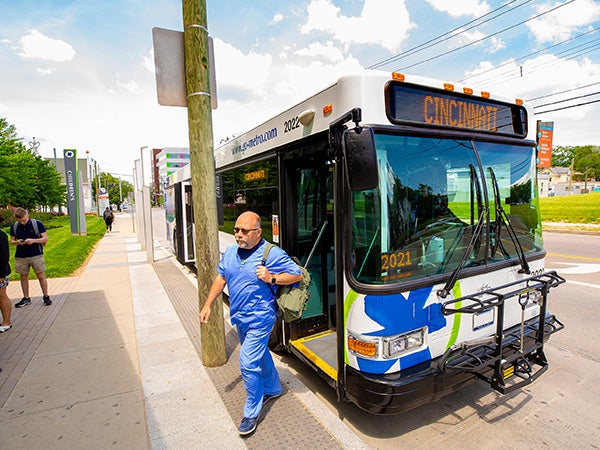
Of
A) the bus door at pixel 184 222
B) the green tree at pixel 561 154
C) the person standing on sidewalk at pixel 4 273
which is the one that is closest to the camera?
the person standing on sidewalk at pixel 4 273

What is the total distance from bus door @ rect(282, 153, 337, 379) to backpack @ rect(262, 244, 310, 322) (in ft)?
2.83

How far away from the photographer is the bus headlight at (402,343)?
261 centimetres

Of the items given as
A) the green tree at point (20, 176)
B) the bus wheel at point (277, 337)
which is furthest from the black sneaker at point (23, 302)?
the green tree at point (20, 176)

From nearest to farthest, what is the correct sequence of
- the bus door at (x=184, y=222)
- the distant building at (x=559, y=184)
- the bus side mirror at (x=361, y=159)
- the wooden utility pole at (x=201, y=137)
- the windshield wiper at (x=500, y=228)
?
the bus side mirror at (x=361, y=159) < the windshield wiper at (x=500, y=228) < the wooden utility pole at (x=201, y=137) < the bus door at (x=184, y=222) < the distant building at (x=559, y=184)

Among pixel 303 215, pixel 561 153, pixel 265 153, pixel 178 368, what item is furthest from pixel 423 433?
pixel 561 153

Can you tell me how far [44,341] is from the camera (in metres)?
4.96

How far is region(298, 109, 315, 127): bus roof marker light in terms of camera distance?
10.6 ft

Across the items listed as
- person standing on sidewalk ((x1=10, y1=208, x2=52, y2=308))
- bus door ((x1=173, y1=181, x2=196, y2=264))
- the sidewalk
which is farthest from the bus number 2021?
bus door ((x1=173, y1=181, x2=196, y2=264))

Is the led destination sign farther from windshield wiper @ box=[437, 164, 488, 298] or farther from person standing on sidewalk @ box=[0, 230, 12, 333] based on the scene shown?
person standing on sidewalk @ box=[0, 230, 12, 333]

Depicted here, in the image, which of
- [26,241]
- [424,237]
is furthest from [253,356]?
[26,241]

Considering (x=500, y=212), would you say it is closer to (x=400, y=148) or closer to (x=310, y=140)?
(x=400, y=148)

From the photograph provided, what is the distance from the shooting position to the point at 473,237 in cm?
290

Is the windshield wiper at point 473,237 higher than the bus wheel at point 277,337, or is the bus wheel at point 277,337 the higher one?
the windshield wiper at point 473,237

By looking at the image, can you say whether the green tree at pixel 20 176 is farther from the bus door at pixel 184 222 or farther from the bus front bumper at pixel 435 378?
the bus front bumper at pixel 435 378
